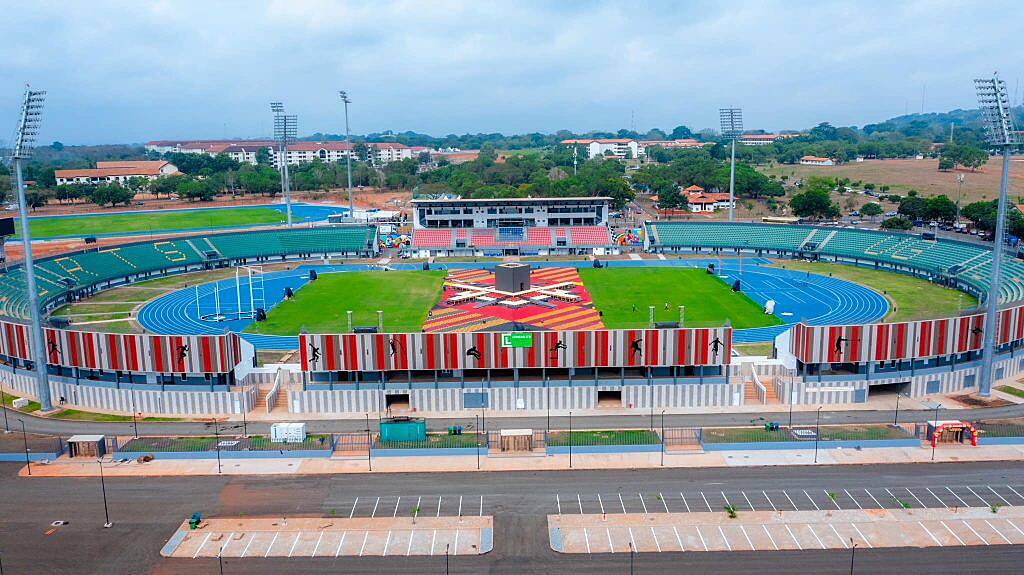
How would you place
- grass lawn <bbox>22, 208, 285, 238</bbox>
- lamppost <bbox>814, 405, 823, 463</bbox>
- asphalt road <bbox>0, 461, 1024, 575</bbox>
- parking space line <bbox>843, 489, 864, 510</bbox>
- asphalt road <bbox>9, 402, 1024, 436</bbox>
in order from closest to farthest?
asphalt road <bbox>0, 461, 1024, 575</bbox>, parking space line <bbox>843, 489, 864, 510</bbox>, lamppost <bbox>814, 405, 823, 463</bbox>, asphalt road <bbox>9, 402, 1024, 436</bbox>, grass lawn <bbox>22, 208, 285, 238</bbox>

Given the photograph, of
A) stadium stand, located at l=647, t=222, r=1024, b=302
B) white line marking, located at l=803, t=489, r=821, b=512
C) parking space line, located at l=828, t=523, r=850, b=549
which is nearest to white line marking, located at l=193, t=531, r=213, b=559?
parking space line, located at l=828, t=523, r=850, b=549

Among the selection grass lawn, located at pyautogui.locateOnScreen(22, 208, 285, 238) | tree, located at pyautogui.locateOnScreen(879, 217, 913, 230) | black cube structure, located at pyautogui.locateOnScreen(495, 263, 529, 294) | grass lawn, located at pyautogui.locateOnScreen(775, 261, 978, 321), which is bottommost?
grass lawn, located at pyautogui.locateOnScreen(775, 261, 978, 321)

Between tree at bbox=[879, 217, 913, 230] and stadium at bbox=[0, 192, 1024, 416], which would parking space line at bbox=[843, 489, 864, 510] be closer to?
stadium at bbox=[0, 192, 1024, 416]

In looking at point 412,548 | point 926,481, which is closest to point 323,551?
point 412,548

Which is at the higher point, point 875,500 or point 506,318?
point 506,318

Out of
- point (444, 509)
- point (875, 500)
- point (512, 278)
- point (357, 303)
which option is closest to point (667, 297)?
point (512, 278)

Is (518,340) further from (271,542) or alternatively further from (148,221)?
(148,221)
